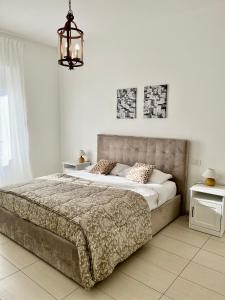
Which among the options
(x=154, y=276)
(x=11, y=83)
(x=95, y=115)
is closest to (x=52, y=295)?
(x=154, y=276)

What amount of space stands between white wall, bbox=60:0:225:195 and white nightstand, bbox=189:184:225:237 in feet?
1.04

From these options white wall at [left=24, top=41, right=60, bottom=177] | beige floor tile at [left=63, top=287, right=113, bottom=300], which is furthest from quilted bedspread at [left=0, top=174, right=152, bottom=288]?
white wall at [left=24, top=41, right=60, bottom=177]

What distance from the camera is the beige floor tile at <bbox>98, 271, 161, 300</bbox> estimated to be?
192 centimetres

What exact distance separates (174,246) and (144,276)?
67 centimetres

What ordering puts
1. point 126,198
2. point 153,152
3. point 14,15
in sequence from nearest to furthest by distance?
point 126,198 < point 14,15 < point 153,152

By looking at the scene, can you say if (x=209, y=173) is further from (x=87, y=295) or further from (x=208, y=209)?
(x=87, y=295)

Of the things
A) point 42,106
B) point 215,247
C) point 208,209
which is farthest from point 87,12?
point 215,247

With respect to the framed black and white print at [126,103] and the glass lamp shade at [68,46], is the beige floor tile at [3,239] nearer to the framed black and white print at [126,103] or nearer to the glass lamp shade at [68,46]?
the glass lamp shade at [68,46]

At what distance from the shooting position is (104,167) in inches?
152

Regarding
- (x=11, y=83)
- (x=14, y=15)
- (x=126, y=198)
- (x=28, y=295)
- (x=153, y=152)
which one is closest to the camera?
(x=28, y=295)

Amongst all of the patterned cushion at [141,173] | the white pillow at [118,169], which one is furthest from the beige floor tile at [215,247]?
the white pillow at [118,169]

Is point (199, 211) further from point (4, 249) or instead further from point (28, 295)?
point (4, 249)

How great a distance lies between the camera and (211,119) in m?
3.17

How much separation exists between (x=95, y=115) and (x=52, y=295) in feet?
10.5
